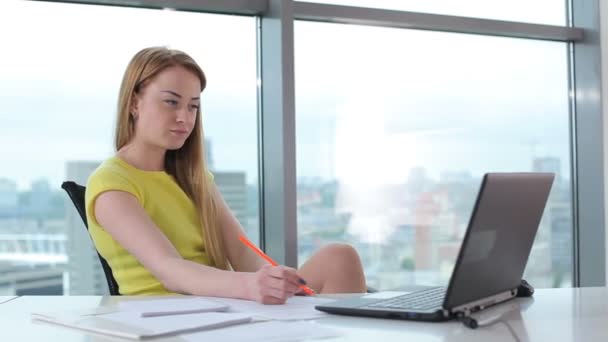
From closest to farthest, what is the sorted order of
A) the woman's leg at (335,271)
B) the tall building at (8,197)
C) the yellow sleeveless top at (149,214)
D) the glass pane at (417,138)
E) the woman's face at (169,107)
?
the woman's leg at (335,271) → the yellow sleeveless top at (149,214) → the woman's face at (169,107) → the tall building at (8,197) → the glass pane at (417,138)

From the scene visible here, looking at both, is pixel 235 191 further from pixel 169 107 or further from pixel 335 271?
pixel 335 271

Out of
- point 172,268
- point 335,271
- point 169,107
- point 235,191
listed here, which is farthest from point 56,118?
point 335,271

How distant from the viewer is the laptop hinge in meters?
1.10

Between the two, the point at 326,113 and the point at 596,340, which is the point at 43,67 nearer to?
the point at 326,113

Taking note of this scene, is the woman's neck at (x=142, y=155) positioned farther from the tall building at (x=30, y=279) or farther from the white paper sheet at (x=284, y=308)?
the tall building at (x=30, y=279)

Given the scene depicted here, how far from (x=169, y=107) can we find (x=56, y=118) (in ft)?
3.17

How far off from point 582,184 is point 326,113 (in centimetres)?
138

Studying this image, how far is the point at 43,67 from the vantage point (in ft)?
9.34

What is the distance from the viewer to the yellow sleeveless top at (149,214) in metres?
1.89

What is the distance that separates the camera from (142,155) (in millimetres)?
2109

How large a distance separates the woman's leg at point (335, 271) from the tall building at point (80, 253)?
1364mm

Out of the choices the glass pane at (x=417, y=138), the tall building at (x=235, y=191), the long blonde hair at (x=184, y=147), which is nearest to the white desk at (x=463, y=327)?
the long blonde hair at (x=184, y=147)

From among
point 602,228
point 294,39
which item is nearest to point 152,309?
point 294,39

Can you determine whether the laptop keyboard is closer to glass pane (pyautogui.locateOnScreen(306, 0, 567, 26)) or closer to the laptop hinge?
the laptop hinge
